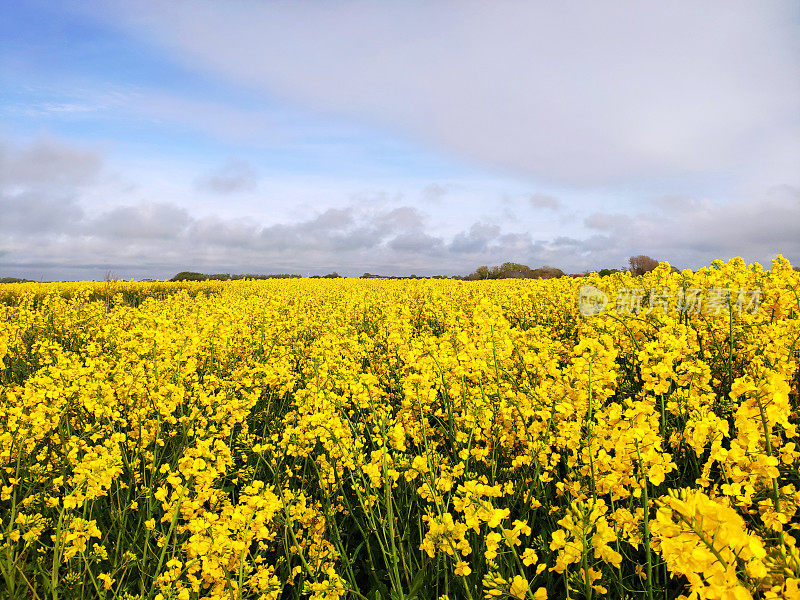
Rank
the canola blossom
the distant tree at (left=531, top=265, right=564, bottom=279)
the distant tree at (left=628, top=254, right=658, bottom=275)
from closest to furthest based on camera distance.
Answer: the canola blossom → the distant tree at (left=628, top=254, right=658, bottom=275) → the distant tree at (left=531, top=265, right=564, bottom=279)

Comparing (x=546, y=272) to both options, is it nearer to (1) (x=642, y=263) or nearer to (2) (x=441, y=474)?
(1) (x=642, y=263)

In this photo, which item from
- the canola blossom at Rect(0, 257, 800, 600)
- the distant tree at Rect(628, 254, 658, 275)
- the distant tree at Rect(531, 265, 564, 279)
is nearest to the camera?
the canola blossom at Rect(0, 257, 800, 600)

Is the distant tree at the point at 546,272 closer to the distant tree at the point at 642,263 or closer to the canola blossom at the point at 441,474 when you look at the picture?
the distant tree at the point at 642,263

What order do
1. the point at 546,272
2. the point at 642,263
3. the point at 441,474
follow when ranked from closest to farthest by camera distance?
the point at 441,474 < the point at 642,263 < the point at 546,272

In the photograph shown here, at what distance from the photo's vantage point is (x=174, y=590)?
1995 mm

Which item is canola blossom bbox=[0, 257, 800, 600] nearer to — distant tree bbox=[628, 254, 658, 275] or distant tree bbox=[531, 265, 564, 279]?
distant tree bbox=[628, 254, 658, 275]

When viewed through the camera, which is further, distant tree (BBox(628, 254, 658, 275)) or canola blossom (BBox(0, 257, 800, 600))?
distant tree (BBox(628, 254, 658, 275))

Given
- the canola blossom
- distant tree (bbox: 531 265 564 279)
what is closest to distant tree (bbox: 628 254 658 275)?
distant tree (bbox: 531 265 564 279)

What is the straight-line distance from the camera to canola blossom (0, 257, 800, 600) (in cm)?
176

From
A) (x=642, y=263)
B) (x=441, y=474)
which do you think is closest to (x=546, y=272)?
(x=642, y=263)

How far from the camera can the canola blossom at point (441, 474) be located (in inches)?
69.3

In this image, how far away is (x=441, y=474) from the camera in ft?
8.37

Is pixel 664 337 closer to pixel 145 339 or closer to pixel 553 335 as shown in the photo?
pixel 553 335

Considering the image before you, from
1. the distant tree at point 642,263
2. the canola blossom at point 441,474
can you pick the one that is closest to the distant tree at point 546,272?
the distant tree at point 642,263
